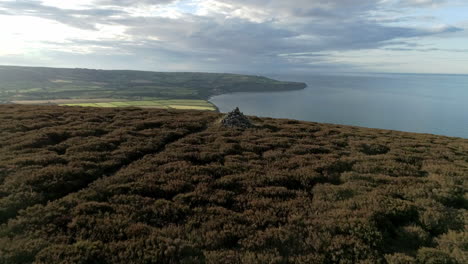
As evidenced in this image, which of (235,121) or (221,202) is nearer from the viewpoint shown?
(221,202)

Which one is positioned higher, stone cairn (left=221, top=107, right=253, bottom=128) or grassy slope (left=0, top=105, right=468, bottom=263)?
stone cairn (left=221, top=107, right=253, bottom=128)

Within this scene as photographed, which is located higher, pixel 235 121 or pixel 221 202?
pixel 235 121

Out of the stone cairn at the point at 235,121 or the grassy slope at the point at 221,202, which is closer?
the grassy slope at the point at 221,202

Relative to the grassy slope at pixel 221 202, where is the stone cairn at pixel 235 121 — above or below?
above

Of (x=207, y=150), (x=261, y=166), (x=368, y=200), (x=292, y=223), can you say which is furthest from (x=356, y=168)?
(x=207, y=150)

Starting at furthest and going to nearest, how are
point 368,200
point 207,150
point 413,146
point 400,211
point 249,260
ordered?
point 413,146, point 207,150, point 368,200, point 400,211, point 249,260

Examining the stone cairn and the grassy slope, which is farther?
the stone cairn

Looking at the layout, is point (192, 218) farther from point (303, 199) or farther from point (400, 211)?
point (400, 211)

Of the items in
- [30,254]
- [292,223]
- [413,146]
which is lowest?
[30,254]
